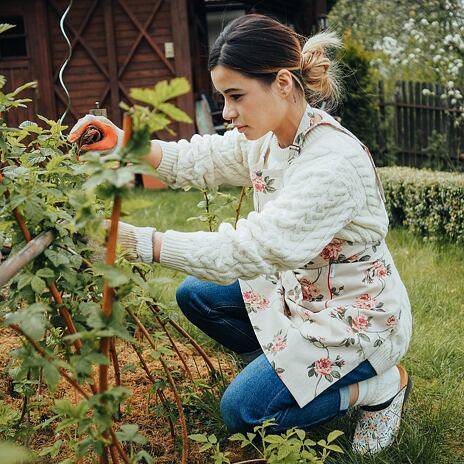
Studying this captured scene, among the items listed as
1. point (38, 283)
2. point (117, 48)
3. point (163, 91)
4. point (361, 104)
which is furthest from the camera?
point (117, 48)

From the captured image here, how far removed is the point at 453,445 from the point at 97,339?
4.70ft

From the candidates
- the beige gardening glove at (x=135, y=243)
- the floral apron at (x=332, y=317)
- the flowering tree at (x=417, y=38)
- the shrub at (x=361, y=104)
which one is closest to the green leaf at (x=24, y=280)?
the beige gardening glove at (x=135, y=243)

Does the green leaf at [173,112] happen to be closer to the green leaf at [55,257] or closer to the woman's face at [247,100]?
the green leaf at [55,257]

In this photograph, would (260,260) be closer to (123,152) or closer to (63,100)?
(123,152)

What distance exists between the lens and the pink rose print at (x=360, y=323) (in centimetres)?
225

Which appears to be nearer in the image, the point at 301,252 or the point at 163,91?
the point at 163,91

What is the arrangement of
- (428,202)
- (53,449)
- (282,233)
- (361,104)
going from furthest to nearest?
(361,104)
(428,202)
(282,233)
(53,449)

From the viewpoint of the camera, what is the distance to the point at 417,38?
911 cm

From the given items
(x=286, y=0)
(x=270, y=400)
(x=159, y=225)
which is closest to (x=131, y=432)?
(x=270, y=400)

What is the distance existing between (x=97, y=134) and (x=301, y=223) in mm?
731

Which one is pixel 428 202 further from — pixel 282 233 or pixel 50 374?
pixel 50 374

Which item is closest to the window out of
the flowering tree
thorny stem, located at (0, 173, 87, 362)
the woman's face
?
the flowering tree

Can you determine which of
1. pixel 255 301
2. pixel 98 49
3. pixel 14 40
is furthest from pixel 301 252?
pixel 14 40

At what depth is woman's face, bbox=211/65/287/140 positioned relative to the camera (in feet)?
7.05
